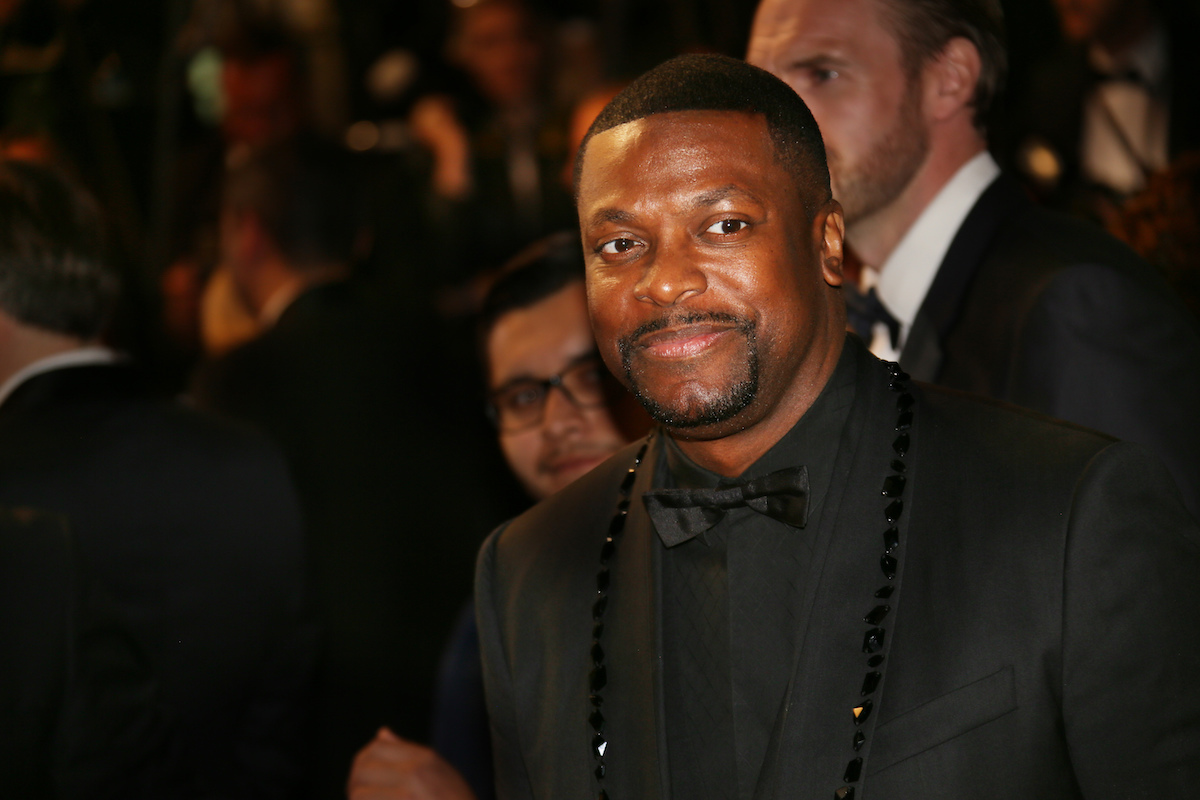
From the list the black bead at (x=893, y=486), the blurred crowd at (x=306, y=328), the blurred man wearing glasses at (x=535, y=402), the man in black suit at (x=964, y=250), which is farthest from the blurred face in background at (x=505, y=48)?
the black bead at (x=893, y=486)

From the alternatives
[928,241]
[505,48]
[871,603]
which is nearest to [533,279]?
[928,241]

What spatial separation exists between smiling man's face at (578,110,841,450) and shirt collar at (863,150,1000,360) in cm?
75

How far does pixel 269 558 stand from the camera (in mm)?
2932

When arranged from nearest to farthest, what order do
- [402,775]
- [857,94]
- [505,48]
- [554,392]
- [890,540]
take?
[890,540], [402,775], [857,94], [554,392], [505,48]

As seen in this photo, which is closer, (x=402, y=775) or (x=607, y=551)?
(x=607, y=551)

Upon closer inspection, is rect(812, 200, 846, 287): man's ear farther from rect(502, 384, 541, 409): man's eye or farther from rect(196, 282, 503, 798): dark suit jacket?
rect(196, 282, 503, 798): dark suit jacket

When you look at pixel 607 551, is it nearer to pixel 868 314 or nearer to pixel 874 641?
pixel 874 641

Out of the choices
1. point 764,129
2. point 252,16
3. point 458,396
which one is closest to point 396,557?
point 458,396

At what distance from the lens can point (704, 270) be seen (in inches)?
64.0

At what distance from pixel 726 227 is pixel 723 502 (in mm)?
376

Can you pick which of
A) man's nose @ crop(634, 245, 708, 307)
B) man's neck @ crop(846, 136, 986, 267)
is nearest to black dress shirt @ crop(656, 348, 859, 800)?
man's nose @ crop(634, 245, 708, 307)

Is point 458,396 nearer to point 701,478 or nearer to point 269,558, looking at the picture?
point 269,558

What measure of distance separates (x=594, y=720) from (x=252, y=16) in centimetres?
707

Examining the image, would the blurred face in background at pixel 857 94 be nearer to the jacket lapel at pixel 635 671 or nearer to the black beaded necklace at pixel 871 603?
the black beaded necklace at pixel 871 603
